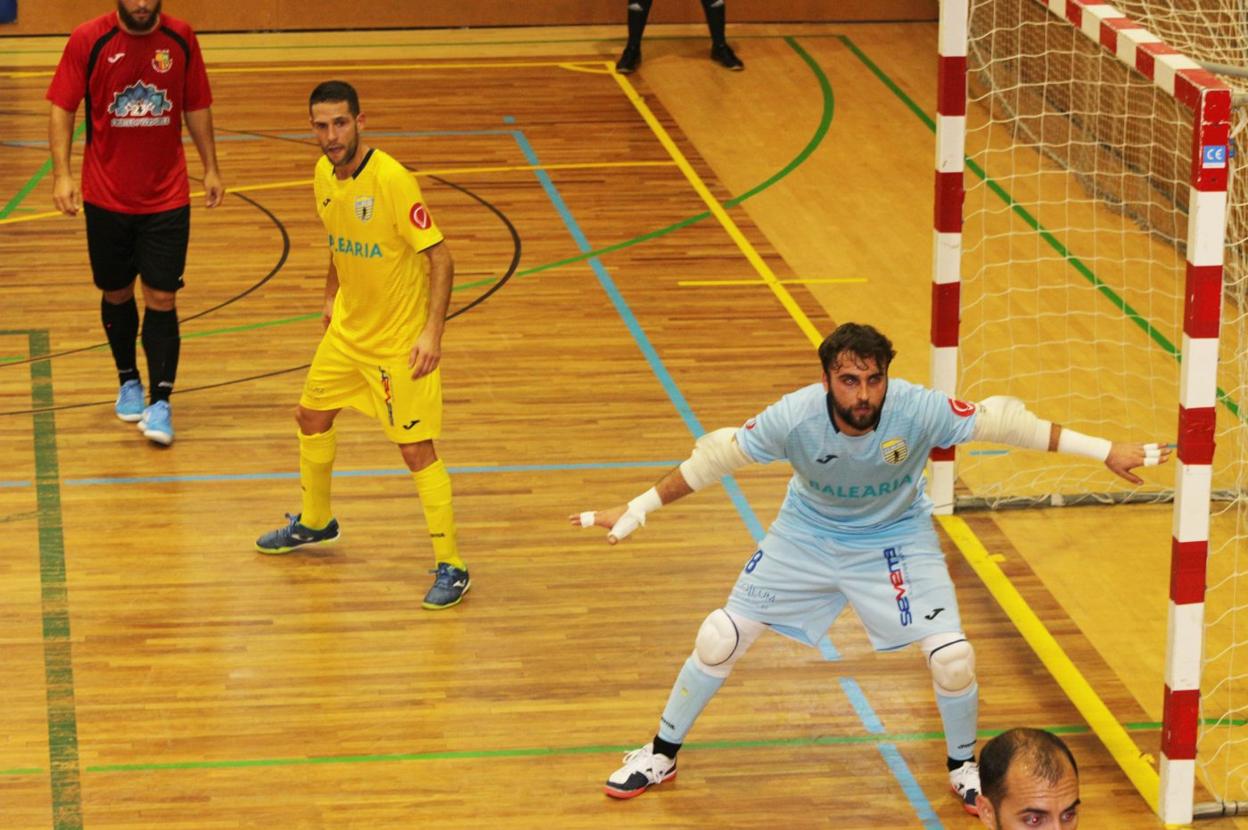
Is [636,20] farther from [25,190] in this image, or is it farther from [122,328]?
[122,328]

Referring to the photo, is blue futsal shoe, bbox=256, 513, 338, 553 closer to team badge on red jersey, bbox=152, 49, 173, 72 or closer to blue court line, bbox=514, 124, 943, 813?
blue court line, bbox=514, 124, 943, 813

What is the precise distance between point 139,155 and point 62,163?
0.41 m

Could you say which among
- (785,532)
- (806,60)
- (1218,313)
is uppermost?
(1218,313)

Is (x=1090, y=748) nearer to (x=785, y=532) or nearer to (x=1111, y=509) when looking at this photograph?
(x=785, y=532)

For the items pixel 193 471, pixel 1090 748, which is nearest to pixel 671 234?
pixel 193 471

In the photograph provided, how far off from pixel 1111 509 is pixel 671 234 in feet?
14.9

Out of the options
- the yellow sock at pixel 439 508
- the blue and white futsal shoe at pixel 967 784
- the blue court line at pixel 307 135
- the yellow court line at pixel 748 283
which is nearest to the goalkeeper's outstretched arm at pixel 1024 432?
the blue and white futsal shoe at pixel 967 784

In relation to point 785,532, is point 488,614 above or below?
below

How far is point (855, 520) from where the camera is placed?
6.20 meters

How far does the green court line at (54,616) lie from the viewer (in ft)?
21.3

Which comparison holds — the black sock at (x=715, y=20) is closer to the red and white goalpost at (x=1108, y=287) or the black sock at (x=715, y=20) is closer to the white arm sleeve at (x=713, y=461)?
the red and white goalpost at (x=1108, y=287)

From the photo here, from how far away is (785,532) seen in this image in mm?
6277

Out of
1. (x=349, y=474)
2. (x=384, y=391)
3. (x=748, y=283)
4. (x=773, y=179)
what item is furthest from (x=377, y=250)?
(x=773, y=179)

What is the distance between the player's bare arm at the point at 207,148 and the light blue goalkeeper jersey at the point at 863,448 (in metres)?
3.85
